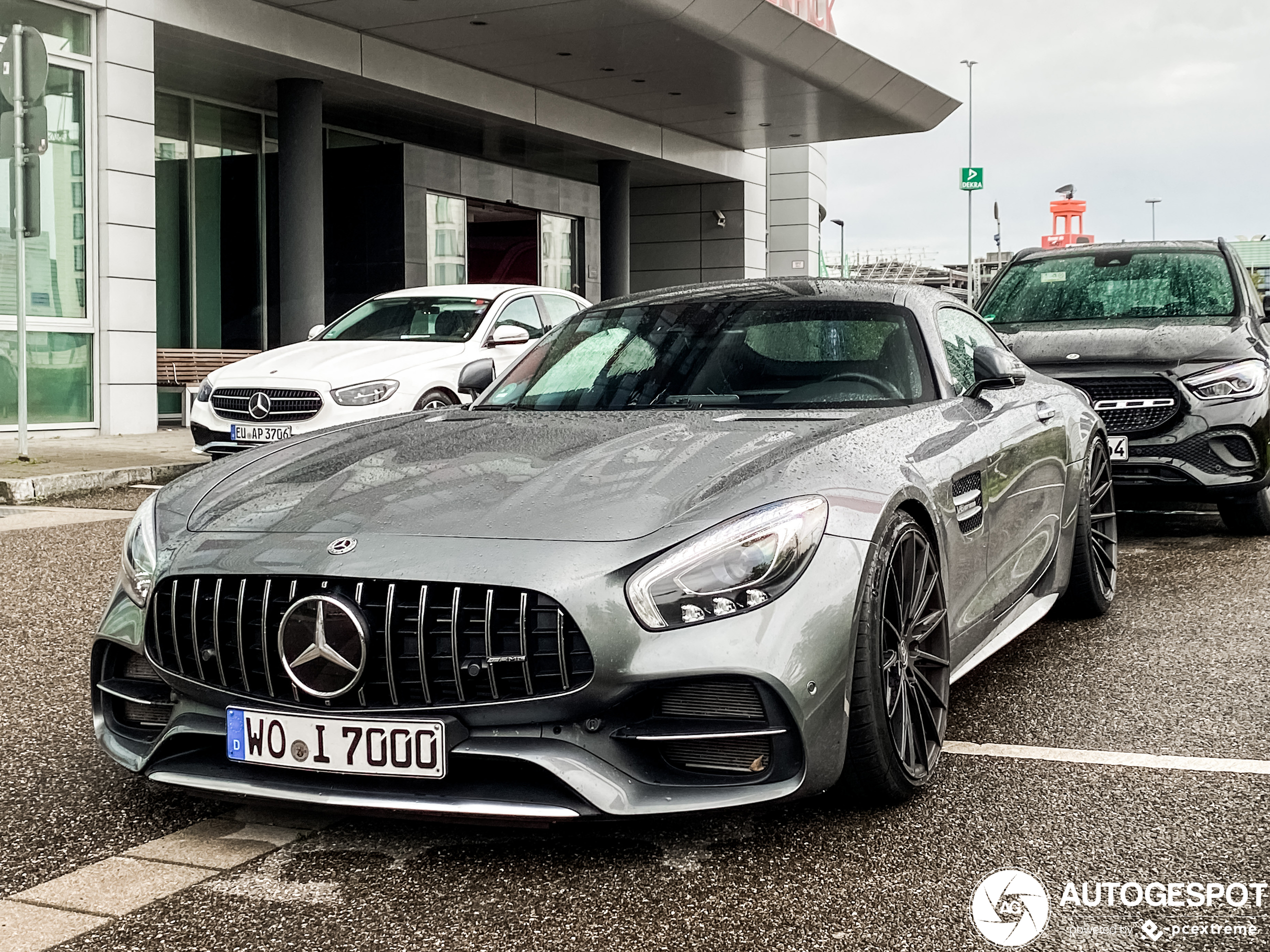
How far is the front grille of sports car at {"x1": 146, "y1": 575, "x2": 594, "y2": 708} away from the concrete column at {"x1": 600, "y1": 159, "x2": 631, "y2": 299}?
83.0 feet

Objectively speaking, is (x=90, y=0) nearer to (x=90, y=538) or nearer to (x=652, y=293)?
(x=90, y=538)

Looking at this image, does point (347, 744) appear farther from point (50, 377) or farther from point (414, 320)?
point (50, 377)

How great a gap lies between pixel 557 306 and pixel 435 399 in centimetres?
245

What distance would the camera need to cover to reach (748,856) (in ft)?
10.3

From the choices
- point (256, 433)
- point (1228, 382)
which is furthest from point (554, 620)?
point (256, 433)

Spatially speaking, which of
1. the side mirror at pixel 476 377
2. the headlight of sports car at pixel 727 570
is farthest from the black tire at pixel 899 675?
the side mirror at pixel 476 377

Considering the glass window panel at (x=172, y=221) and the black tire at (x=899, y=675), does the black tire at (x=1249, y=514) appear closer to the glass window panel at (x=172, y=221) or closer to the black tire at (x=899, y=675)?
the black tire at (x=899, y=675)

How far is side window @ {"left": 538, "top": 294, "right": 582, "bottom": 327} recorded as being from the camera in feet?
43.1

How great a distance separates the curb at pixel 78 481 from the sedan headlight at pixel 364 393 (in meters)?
1.16

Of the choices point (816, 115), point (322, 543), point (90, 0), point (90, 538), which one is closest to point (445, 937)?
point (322, 543)

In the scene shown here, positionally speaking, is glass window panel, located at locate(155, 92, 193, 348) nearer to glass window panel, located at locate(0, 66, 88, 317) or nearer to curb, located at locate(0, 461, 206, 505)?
glass window panel, located at locate(0, 66, 88, 317)

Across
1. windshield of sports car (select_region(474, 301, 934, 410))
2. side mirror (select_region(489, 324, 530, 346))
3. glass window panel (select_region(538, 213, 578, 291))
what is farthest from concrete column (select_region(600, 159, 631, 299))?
windshield of sports car (select_region(474, 301, 934, 410))

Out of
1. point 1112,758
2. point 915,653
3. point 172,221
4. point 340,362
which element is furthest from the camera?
Answer: point 172,221

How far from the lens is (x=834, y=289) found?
4.79 metres
